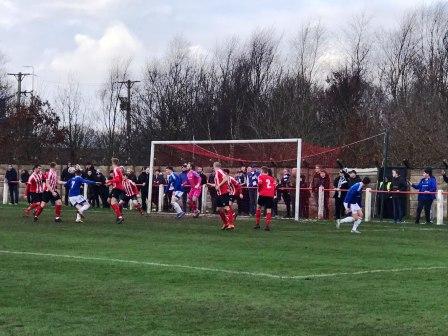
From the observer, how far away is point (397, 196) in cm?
3244

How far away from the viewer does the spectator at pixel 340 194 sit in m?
32.8

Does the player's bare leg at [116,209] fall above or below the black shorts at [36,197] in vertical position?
below

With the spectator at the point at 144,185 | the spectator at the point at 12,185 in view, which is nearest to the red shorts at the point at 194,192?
the spectator at the point at 144,185

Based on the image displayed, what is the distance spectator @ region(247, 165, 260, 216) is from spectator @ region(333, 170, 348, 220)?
9.55 feet

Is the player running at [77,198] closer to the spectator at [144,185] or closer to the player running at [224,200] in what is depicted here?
the player running at [224,200]

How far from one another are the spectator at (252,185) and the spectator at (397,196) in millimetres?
4881

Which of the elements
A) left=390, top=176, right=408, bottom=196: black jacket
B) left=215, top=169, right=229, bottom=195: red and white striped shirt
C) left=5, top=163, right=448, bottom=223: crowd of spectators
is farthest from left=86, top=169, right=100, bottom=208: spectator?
left=215, top=169, right=229, bottom=195: red and white striped shirt

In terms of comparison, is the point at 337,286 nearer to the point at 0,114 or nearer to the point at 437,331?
the point at 437,331

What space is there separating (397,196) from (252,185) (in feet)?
17.7

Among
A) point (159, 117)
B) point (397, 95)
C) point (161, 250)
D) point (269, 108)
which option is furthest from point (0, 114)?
point (161, 250)

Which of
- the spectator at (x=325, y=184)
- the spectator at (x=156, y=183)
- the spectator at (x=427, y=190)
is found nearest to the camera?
the spectator at (x=427, y=190)

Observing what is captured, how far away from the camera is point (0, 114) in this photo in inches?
2473

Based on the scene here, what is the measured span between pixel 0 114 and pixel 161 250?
4664 cm

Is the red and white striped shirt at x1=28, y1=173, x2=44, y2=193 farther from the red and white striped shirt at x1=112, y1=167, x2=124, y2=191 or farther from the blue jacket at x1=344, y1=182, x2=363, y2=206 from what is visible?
the blue jacket at x1=344, y1=182, x2=363, y2=206
